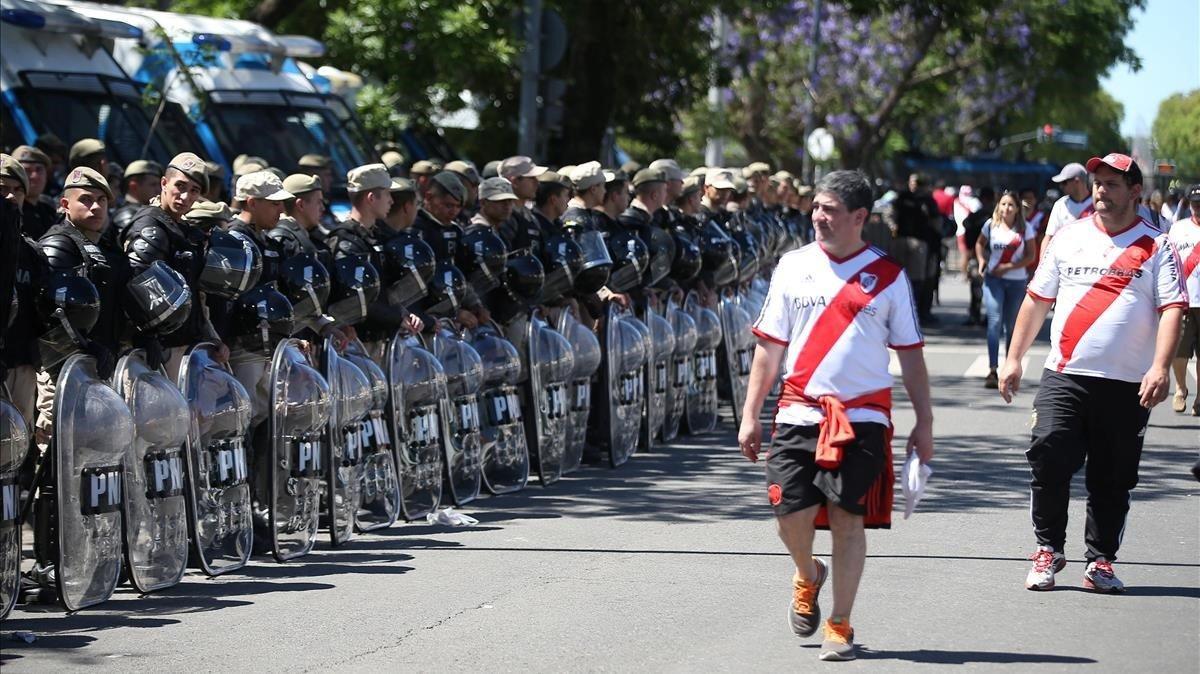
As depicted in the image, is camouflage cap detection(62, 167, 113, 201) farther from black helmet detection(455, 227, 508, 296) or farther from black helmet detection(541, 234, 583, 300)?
black helmet detection(541, 234, 583, 300)

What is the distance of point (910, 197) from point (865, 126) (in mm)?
23957

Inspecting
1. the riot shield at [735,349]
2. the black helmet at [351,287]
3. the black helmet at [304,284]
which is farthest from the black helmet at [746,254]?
the black helmet at [304,284]

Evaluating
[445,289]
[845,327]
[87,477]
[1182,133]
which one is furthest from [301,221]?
[1182,133]

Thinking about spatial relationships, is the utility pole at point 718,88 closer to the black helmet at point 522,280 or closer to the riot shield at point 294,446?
the black helmet at point 522,280

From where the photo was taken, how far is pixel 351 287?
926 centimetres

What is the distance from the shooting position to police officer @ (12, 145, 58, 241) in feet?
33.3

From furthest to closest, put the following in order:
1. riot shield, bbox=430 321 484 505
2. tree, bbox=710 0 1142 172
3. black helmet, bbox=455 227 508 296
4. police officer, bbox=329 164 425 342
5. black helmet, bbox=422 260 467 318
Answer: tree, bbox=710 0 1142 172 → black helmet, bbox=455 227 508 296 → riot shield, bbox=430 321 484 505 → black helmet, bbox=422 260 467 318 → police officer, bbox=329 164 425 342

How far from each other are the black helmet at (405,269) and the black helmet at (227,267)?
1.46 m

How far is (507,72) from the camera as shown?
74.1 ft

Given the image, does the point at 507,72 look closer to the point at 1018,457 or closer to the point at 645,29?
the point at 645,29

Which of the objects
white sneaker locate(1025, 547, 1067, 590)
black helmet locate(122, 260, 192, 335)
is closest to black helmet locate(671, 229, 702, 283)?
white sneaker locate(1025, 547, 1067, 590)

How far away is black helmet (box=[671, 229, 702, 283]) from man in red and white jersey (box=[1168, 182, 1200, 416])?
3.31m

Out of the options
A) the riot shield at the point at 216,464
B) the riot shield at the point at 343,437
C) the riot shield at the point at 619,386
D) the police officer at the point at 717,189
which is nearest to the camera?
the riot shield at the point at 216,464

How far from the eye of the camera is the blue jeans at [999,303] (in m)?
16.4
